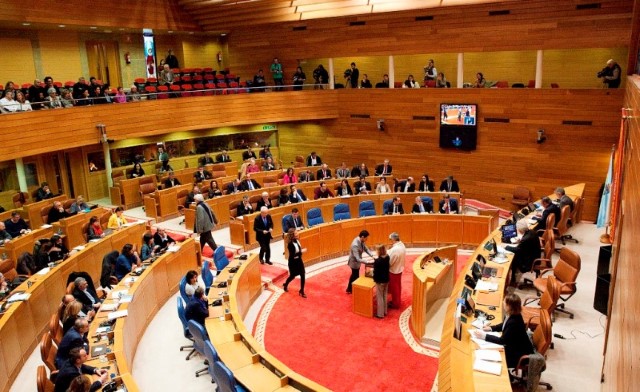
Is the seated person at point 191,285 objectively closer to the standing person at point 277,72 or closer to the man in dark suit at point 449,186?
the man in dark suit at point 449,186

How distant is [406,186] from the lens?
14.2 meters

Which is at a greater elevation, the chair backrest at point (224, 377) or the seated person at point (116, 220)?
the seated person at point (116, 220)

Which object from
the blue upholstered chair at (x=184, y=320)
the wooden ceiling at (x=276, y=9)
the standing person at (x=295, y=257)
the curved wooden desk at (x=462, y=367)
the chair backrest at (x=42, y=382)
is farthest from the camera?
the wooden ceiling at (x=276, y=9)

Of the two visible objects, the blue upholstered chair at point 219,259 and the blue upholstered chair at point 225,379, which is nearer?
the blue upholstered chair at point 225,379

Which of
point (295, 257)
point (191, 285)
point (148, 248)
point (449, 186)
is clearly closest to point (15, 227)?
point (148, 248)

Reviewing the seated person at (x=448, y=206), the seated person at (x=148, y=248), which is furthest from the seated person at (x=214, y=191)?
the seated person at (x=448, y=206)

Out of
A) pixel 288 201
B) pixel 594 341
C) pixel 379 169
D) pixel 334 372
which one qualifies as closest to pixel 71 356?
pixel 334 372

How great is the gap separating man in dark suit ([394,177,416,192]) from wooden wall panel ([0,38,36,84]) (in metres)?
12.6

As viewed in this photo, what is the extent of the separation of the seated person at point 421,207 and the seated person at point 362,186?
1930 mm

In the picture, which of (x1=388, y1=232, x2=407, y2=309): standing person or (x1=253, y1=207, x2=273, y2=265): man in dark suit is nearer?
(x1=388, y1=232, x2=407, y2=309): standing person

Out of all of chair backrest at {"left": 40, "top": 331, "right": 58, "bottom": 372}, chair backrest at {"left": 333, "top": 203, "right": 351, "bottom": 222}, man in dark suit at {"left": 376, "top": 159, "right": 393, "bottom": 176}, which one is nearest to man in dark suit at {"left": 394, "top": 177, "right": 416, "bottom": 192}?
man in dark suit at {"left": 376, "top": 159, "right": 393, "bottom": 176}

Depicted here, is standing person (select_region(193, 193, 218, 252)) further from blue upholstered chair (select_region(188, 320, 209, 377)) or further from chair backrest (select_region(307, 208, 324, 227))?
blue upholstered chair (select_region(188, 320, 209, 377))

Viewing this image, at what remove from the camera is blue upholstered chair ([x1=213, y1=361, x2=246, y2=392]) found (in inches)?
211

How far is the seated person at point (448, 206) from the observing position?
12656mm
